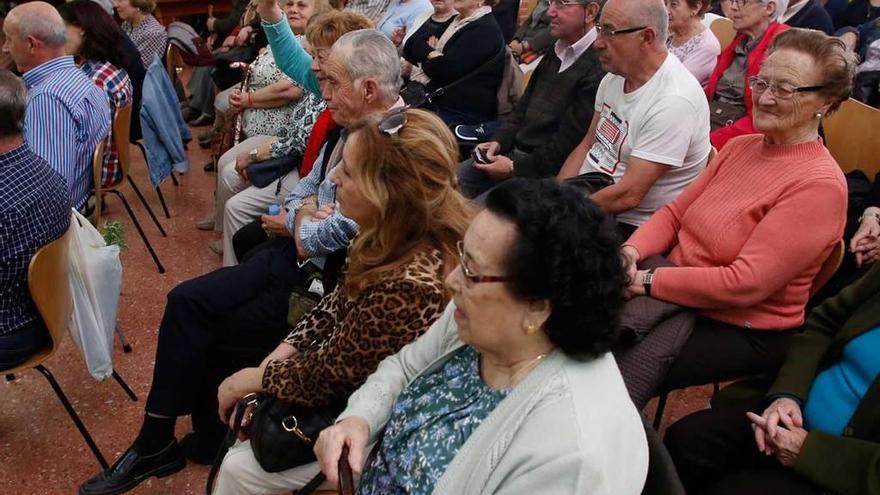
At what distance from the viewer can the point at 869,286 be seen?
1697mm

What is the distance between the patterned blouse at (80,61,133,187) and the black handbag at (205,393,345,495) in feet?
7.12

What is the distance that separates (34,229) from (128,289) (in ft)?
4.51

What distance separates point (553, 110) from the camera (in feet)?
9.59

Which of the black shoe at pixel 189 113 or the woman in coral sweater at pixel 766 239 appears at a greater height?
the woman in coral sweater at pixel 766 239

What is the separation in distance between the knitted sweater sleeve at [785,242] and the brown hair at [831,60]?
0.83 ft

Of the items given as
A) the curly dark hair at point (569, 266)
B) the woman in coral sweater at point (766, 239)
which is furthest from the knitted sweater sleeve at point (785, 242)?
the curly dark hair at point (569, 266)

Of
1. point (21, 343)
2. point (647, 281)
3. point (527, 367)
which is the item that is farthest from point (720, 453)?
point (21, 343)

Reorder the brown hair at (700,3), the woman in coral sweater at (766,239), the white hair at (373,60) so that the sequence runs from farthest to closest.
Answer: the brown hair at (700,3) → the white hair at (373,60) → the woman in coral sweater at (766,239)

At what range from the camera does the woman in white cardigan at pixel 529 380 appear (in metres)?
1.10

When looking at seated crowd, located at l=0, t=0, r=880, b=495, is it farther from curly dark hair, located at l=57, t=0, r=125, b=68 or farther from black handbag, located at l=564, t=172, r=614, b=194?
curly dark hair, located at l=57, t=0, r=125, b=68

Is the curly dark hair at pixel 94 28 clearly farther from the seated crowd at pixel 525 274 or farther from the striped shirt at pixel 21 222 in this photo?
the striped shirt at pixel 21 222

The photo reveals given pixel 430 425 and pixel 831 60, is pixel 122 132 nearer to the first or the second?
pixel 430 425

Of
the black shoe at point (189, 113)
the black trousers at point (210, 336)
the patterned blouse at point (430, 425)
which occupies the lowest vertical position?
the black shoe at point (189, 113)

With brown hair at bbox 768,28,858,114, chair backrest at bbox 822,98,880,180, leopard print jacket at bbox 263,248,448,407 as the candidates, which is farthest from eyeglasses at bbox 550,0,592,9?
leopard print jacket at bbox 263,248,448,407
